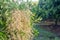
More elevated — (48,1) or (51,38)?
(48,1)

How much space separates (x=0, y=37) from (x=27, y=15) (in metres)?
0.59

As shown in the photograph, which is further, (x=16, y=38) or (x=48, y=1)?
(x=48, y=1)

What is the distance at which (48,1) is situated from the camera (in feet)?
43.3

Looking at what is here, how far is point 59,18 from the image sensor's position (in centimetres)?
1323

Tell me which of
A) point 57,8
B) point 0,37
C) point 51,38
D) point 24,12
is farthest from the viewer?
point 57,8

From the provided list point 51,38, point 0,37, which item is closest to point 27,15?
point 0,37

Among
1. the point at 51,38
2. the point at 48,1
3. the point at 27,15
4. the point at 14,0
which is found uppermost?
the point at 14,0

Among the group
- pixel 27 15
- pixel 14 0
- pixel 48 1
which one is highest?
pixel 14 0

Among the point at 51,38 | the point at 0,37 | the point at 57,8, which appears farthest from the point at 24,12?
the point at 57,8

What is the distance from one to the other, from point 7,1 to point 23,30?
0.53 m

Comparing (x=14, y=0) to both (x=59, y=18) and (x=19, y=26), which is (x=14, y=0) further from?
(x=59, y=18)

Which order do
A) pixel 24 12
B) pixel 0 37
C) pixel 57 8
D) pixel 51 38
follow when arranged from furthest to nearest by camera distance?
pixel 57 8 < pixel 51 38 < pixel 24 12 < pixel 0 37

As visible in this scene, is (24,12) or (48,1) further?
(48,1)

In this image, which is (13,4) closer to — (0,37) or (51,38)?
(0,37)
